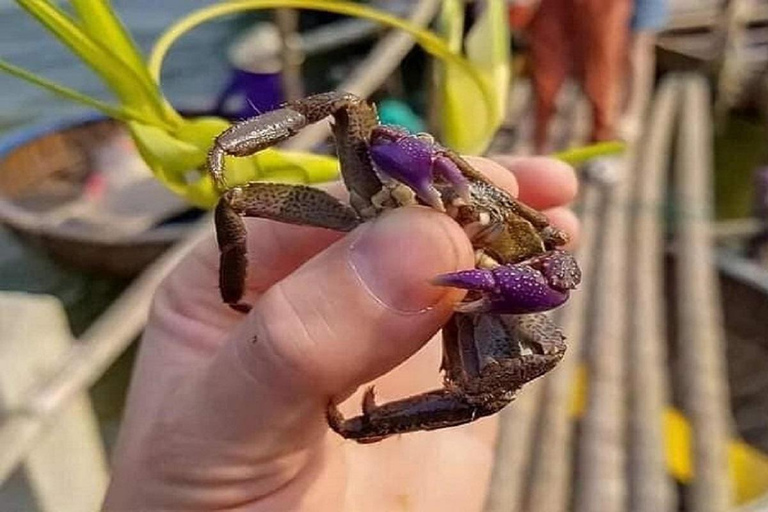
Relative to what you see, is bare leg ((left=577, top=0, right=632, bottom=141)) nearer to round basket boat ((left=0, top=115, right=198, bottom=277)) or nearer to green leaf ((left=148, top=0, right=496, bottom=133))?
round basket boat ((left=0, top=115, right=198, bottom=277))

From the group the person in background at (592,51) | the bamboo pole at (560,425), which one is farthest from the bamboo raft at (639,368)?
the person in background at (592,51)

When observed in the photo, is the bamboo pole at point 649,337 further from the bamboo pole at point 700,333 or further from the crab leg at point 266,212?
the crab leg at point 266,212

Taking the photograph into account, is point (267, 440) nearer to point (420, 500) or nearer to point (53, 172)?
point (420, 500)

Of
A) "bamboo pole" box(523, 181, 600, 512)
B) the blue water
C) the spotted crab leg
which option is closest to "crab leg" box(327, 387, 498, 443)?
the spotted crab leg

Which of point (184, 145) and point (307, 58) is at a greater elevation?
point (184, 145)

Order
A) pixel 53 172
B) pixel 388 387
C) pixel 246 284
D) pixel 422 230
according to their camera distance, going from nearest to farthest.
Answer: pixel 422 230 < pixel 246 284 < pixel 388 387 < pixel 53 172

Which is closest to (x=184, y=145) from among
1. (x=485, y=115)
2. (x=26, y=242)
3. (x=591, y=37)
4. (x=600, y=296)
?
(x=485, y=115)

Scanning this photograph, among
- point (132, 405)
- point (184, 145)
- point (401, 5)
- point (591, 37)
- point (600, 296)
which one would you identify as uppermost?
point (184, 145)
